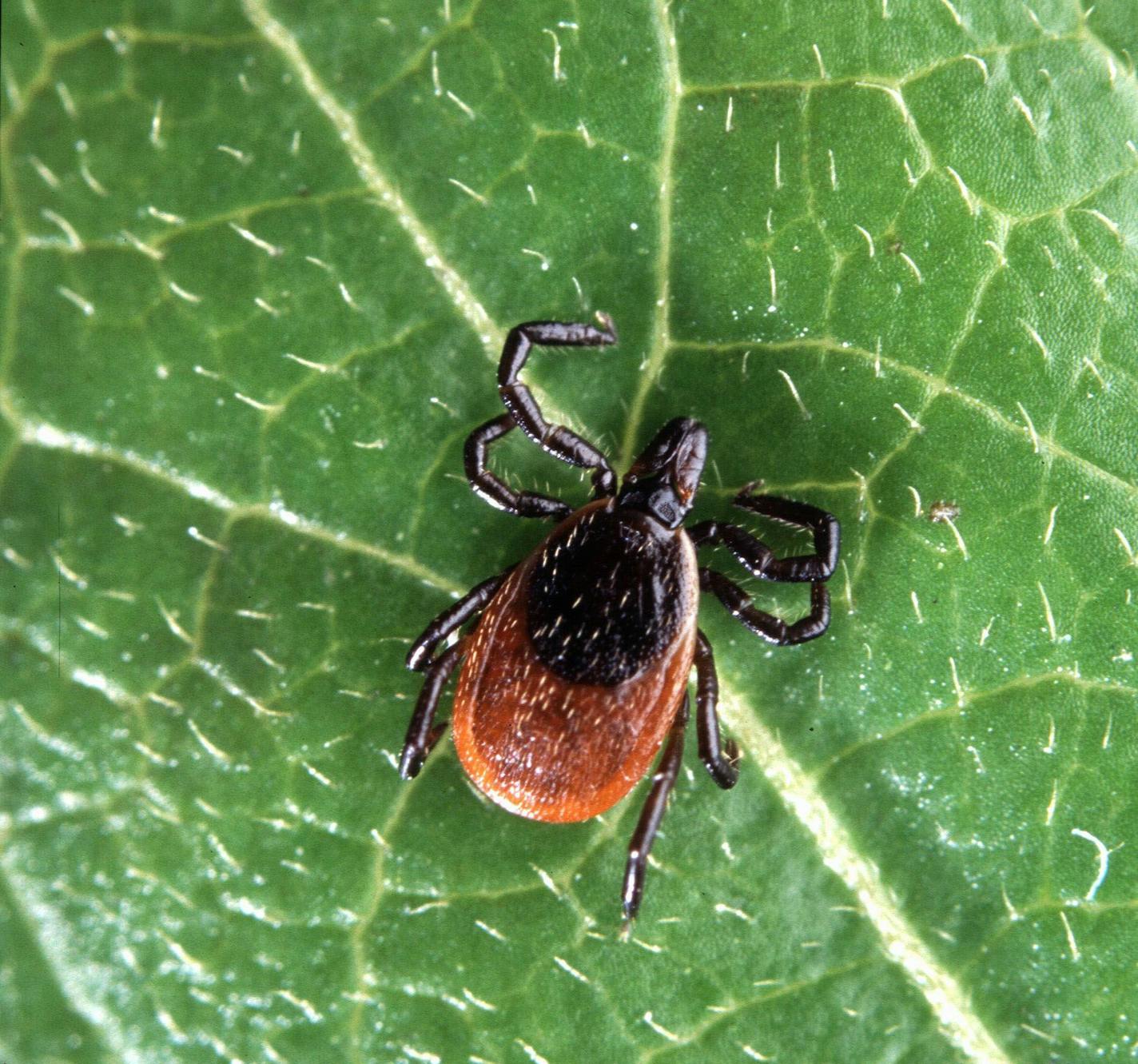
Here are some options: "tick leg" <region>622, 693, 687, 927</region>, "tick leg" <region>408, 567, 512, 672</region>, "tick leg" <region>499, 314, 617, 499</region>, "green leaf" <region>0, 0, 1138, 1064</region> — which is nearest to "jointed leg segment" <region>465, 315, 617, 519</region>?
"tick leg" <region>499, 314, 617, 499</region>

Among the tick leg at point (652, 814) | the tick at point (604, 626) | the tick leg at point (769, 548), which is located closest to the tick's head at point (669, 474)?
the tick at point (604, 626)

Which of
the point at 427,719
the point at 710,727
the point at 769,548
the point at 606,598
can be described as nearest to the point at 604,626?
the point at 606,598

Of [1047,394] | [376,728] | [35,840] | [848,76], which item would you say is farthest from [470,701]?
[848,76]

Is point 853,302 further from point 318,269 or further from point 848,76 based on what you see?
point 318,269

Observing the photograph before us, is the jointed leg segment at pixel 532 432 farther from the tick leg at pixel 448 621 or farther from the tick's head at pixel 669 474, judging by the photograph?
the tick leg at pixel 448 621

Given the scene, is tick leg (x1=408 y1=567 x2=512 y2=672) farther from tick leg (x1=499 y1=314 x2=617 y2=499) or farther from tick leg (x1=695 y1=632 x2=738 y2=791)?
tick leg (x1=695 y1=632 x2=738 y2=791)

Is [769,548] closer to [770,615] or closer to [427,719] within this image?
[770,615]
